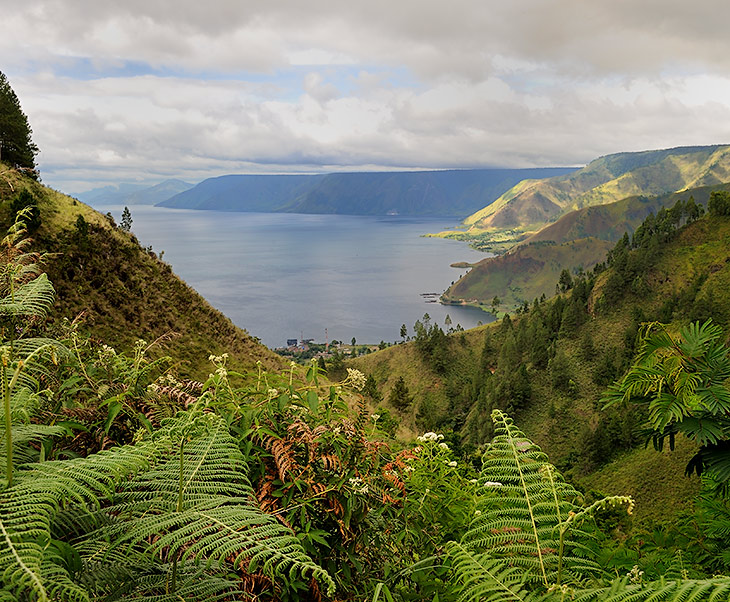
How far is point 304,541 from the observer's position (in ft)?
7.39

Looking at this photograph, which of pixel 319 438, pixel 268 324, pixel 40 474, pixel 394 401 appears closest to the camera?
pixel 40 474

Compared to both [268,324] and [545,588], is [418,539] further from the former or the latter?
[268,324]

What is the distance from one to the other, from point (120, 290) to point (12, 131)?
19.7 metres

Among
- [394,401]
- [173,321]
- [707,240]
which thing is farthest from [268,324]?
[173,321]

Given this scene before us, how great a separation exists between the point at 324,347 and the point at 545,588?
132531mm

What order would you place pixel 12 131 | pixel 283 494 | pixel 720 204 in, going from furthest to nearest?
pixel 720 204 < pixel 12 131 < pixel 283 494

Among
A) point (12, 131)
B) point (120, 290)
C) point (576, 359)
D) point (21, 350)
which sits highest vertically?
point (12, 131)

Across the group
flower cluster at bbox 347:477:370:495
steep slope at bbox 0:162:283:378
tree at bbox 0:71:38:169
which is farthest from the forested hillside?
tree at bbox 0:71:38:169

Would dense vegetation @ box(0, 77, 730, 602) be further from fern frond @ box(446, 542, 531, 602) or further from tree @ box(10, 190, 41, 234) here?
tree @ box(10, 190, 41, 234)

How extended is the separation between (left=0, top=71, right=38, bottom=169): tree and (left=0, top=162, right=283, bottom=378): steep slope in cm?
703

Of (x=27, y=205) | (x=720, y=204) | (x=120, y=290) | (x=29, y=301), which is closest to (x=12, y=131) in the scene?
(x=27, y=205)

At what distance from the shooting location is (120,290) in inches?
976

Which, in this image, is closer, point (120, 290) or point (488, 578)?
point (488, 578)

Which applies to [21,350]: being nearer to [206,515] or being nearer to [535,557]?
[206,515]
